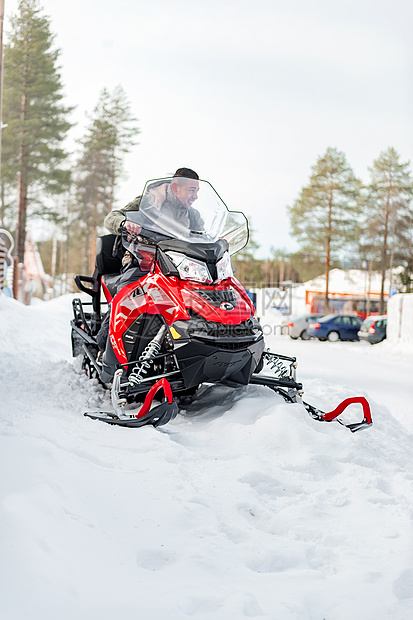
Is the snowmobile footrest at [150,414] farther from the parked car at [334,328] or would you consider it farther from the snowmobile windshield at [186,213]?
the parked car at [334,328]

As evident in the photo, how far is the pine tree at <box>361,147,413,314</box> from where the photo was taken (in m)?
38.5

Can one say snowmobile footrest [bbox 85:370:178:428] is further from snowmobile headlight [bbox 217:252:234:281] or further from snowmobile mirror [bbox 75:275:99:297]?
snowmobile mirror [bbox 75:275:99:297]

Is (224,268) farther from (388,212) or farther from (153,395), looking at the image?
(388,212)

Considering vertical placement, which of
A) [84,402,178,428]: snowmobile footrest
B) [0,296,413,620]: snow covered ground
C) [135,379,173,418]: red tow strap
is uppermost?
[135,379,173,418]: red tow strap

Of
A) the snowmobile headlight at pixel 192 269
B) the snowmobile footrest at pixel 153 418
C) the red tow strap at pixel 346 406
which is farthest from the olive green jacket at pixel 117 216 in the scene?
the red tow strap at pixel 346 406

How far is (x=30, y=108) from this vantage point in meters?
28.1

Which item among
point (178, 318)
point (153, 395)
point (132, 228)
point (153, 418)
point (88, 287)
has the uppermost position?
point (132, 228)

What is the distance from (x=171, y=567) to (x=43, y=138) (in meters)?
29.0

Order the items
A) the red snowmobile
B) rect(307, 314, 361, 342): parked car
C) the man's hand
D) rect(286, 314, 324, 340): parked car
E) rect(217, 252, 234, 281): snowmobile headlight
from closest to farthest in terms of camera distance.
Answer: the red snowmobile
rect(217, 252, 234, 281): snowmobile headlight
the man's hand
rect(307, 314, 361, 342): parked car
rect(286, 314, 324, 340): parked car

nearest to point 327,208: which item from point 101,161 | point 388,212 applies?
point 388,212

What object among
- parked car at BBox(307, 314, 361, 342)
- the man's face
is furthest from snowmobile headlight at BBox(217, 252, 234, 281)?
parked car at BBox(307, 314, 361, 342)

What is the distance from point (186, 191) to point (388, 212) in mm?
37136

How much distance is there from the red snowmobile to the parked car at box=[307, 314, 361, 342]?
18577 millimetres

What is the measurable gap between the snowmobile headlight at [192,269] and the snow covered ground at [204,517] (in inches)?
33.9
